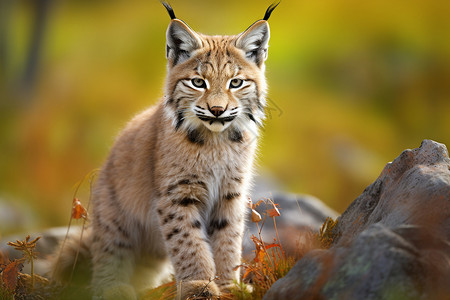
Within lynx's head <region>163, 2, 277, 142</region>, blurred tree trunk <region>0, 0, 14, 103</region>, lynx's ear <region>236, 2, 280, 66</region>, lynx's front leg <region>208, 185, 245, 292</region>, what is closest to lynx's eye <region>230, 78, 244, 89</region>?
lynx's head <region>163, 2, 277, 142</region>

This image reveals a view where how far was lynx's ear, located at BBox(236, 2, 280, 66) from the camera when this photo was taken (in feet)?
15.6

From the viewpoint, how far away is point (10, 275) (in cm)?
425

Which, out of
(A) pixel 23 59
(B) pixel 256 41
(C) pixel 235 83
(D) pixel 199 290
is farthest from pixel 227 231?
(A) pixel 23 59

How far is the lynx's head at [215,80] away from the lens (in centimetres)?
450

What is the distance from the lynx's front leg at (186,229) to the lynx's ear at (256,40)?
116 centimetres

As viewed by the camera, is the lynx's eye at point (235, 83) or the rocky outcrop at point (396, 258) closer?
the rocky outcrop at point (396, 258)

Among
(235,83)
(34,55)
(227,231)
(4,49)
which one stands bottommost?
(227,231)

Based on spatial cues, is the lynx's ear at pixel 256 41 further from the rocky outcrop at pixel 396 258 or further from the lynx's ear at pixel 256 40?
the rocky outcrop at pixel 396 258

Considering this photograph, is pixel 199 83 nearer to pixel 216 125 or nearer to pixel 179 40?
pixel 216 125

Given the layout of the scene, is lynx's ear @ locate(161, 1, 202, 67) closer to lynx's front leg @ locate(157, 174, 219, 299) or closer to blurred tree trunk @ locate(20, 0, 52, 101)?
lynx's front leg @ locate(157, 174, 219, 299)

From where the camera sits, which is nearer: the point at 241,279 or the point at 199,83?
the point at 241,279

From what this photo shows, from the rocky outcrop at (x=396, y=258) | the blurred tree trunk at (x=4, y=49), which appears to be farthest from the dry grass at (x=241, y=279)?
the blurred tree trunk at (x=4, y=49)

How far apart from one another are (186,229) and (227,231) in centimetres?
42

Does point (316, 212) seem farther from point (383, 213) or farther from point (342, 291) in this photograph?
point (342, 291)
